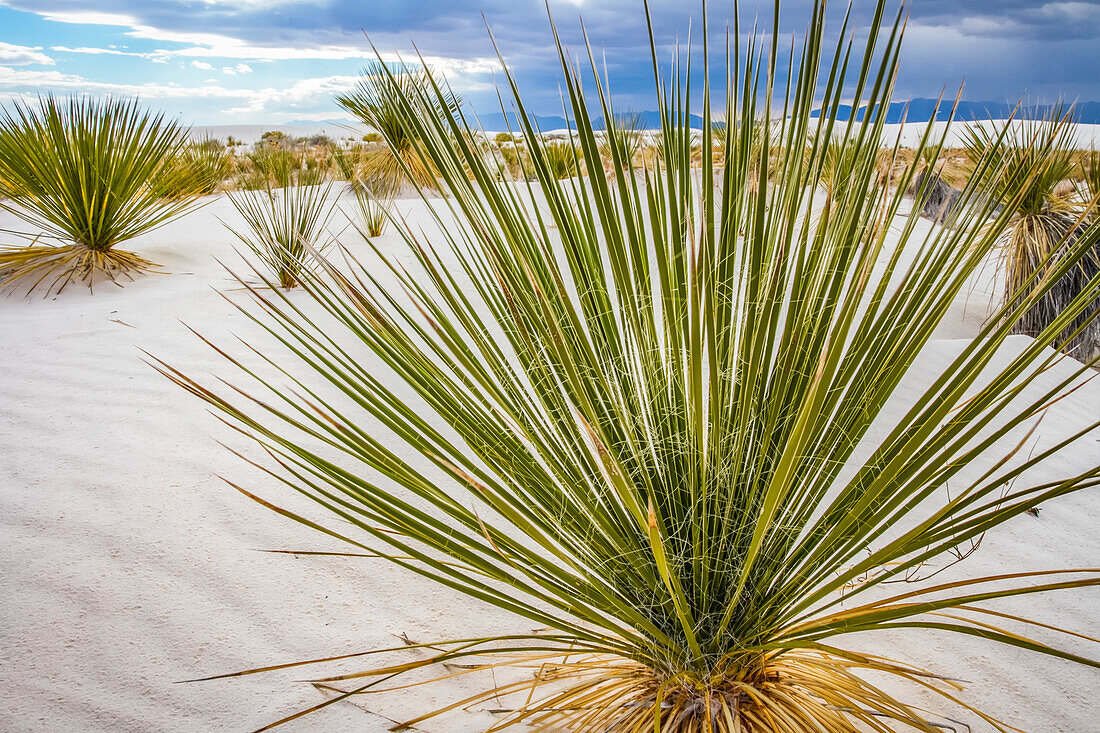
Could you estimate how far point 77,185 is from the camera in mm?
4746

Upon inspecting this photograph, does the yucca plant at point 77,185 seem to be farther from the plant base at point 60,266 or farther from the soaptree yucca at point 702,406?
the soaptree yucca at point 702,406

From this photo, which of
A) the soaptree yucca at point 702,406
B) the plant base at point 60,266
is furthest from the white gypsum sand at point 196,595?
the plant base at point 60,266

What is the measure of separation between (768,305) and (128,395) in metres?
3.02

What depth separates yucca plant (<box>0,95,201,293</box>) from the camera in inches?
185

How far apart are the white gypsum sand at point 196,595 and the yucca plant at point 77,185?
7.20ft

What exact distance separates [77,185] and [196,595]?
4.18m

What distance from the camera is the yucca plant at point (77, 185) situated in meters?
4.69

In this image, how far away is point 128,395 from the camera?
3010mm

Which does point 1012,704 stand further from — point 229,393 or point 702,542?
point 229,393

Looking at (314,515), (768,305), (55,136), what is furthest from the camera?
(55,136)

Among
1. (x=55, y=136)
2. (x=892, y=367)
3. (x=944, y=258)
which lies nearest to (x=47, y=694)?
(x=892, y=367)

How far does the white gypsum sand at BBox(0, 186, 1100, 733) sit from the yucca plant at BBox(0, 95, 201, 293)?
7.20 ft

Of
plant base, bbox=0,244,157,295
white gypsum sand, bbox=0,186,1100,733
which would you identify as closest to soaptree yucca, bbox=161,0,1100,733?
white gypsum sand, bbox=0,186,1100,733

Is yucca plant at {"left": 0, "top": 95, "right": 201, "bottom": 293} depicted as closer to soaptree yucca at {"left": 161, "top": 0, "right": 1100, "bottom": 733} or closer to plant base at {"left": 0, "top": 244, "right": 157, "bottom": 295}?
plant base at {"left": 0, "top": 244, "right": 157, "bottom": 295}
